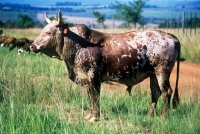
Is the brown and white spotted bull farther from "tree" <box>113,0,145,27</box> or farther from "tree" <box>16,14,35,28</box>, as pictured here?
Answer: "tree" <box>16,14,35,28</box>

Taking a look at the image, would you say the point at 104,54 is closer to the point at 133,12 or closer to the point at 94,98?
the point at 94,98

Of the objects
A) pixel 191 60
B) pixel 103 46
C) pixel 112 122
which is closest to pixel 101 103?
pixel 103 46

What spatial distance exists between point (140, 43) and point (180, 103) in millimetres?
1444

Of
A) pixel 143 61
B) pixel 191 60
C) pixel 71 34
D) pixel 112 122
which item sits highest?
pixel 71 34

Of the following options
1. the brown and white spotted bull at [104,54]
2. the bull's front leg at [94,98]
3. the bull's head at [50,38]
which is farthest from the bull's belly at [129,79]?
the bull's head at [50,38]

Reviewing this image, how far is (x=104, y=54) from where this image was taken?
25.1 feet

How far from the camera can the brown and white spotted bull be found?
7570 millimetres

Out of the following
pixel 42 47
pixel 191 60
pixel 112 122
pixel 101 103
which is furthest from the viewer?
pixel 191 60

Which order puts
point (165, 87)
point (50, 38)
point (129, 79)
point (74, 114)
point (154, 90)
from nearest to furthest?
point (74, 114), point (50, 38), point (129, 79), point (165, 87), point (154, 90)

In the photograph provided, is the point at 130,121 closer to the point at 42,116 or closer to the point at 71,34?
the point at 42,116

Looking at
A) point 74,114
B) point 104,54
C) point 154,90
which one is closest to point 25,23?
point 154,90

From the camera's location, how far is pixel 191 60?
686 inches

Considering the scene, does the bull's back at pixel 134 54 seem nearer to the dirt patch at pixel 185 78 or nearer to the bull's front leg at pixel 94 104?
the bull's front leg at pixel 94 104

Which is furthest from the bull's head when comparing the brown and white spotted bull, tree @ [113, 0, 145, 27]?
tree @ [113, 0, 145, 27]
